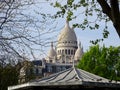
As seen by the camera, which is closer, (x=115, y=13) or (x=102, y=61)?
(x=115, y=13)

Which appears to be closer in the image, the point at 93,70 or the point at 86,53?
the point at 93,70

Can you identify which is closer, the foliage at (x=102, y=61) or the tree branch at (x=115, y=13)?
the tree branch at (x=115, y=13)

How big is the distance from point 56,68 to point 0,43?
149972 mm

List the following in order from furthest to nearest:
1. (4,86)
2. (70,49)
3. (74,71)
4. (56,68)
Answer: (70,49) → (56,68) → (4,86) → (74,71)

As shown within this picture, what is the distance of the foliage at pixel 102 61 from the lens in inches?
1864

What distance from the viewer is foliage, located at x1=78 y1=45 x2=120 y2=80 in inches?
1864

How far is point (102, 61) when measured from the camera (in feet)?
164

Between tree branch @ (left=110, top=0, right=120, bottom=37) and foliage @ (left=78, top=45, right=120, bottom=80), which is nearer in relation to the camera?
tree branch @ (left=110, top=0, right=120, bottom=37)

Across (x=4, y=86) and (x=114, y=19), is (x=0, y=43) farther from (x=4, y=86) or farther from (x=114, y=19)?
(x=4, y=86)

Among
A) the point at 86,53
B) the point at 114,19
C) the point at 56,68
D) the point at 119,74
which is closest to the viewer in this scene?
the point at 114,19

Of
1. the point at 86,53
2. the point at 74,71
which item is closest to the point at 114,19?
the point at 74,71

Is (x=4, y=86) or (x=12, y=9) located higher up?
(x=12, y=9)

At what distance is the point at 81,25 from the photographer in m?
12.6

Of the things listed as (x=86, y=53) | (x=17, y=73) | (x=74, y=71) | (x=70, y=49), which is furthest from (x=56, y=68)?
(x=74, y=71)
